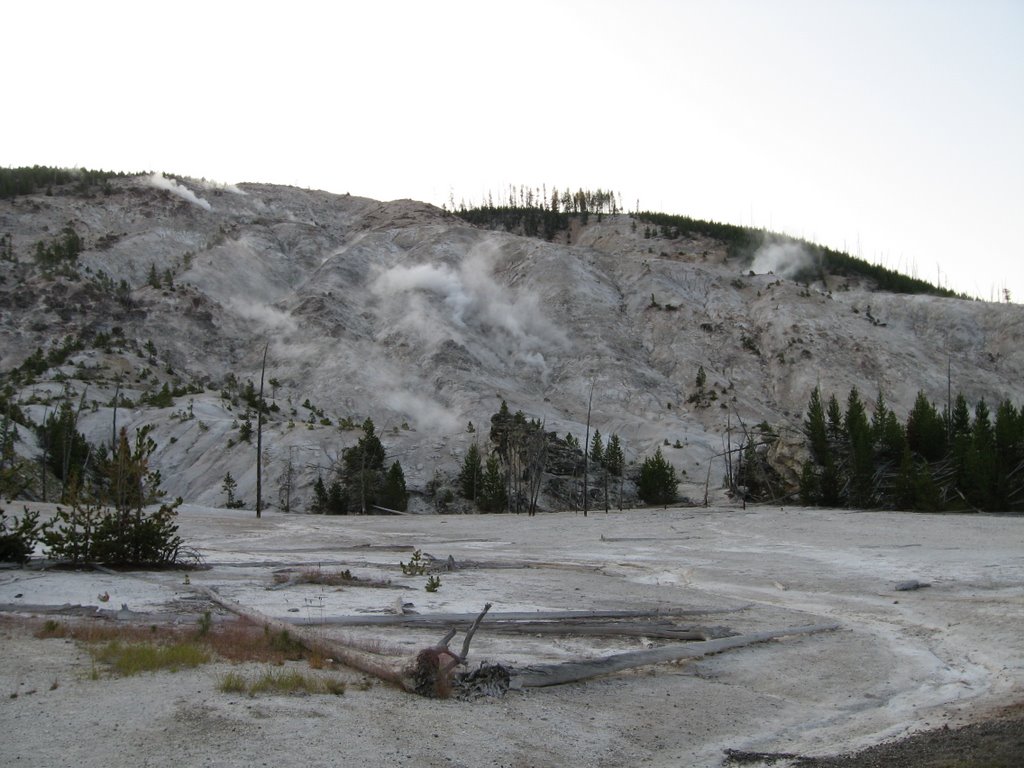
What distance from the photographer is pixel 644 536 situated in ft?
106

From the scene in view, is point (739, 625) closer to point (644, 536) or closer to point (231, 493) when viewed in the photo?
point (644, 536)

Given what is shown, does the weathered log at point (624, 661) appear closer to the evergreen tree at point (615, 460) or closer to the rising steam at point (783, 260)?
the evergreen tree at point (615, 460)

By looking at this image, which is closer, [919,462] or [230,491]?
[919,462]

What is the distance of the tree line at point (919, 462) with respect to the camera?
133 ft

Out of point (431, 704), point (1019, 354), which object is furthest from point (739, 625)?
point (1019, 354)

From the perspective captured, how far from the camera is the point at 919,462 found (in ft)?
153

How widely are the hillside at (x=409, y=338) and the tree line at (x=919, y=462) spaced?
4057mm

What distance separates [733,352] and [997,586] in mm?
68757

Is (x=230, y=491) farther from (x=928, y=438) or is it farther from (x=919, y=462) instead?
(x=928, y=438)

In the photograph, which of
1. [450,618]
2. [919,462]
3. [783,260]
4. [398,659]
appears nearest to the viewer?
[398,659]

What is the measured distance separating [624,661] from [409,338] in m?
70.6

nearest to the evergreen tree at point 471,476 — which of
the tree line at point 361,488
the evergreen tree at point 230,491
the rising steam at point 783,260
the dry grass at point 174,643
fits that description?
the tree line at point 361,488

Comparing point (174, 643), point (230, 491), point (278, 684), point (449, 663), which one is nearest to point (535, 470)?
point (230, 491)

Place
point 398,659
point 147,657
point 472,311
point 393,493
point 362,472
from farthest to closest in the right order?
point 472,311 < point 393,493 < point 362,472 < point 398,659 < point 147,657
